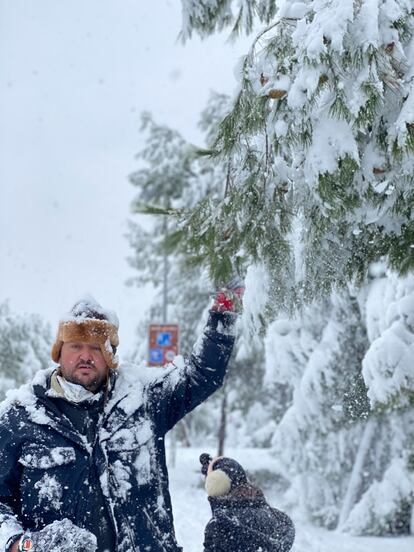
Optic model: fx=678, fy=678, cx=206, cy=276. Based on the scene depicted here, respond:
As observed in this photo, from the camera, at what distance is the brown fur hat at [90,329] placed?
3.11 metres

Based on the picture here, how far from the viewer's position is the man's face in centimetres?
299

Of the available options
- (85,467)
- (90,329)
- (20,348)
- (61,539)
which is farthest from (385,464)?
(20,348)

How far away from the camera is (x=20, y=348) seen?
17.8 metres

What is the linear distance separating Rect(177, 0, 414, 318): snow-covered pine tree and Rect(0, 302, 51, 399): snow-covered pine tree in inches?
562

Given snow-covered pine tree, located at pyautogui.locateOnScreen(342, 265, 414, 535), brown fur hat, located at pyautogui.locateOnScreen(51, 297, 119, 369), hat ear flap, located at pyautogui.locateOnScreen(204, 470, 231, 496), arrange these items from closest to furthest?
brown fur hat, located at pyautogui.locateOnScreen(51, 297, 119, 369)
hat ear flap, located at pyautogui.locateOnScreen(204, 470, 231, 496)
snow-covered pine tree, located at pyautogui.locateOnScreen(342, 265, 414, 535)

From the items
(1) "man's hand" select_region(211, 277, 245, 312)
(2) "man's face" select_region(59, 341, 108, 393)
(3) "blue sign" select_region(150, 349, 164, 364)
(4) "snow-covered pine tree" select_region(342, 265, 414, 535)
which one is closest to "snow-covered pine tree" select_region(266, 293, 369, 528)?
(4) "snow-covered pine tree" select_region(342, 265, 414, 535)

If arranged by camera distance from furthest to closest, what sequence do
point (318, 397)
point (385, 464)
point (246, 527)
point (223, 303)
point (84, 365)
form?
point (385, 464), point (318, 397), point (246, 527), point (223, 303), point (84, 365)

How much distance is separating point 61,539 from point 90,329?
0.96 m

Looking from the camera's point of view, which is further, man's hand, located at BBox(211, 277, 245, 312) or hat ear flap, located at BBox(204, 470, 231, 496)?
hat ear flap, located at BBox(204, 470, 231, 496)

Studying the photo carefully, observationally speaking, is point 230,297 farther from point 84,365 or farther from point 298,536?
point 298,536

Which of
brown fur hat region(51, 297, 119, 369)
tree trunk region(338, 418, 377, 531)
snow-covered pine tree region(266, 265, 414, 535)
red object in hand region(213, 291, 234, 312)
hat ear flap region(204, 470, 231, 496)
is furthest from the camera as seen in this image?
tree trunk region(338, 418, 377, 531)

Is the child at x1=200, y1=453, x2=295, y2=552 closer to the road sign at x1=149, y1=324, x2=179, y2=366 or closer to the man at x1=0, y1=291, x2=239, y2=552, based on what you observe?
the man at x1=0, y1=291, x2=239, y2=552

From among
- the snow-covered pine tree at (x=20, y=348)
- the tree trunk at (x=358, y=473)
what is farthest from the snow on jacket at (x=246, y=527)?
the snow-covered pine tree at (x=20, y=348)

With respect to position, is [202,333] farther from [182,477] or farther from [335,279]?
[182,477]
